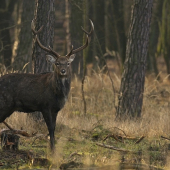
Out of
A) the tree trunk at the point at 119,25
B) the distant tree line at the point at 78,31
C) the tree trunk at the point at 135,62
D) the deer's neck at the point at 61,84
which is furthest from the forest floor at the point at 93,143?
the tree trunk at the point at 119,25

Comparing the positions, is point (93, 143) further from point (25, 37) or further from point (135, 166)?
point (25, 37)

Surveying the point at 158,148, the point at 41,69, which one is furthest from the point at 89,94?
the point at 158,148

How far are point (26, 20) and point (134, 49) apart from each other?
5.72 meters

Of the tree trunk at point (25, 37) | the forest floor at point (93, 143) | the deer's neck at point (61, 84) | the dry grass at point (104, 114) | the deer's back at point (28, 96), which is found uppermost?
the tree trunk at point (25, 37)

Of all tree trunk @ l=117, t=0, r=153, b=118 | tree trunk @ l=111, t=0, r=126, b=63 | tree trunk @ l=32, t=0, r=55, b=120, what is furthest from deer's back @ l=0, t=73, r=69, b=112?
tree trunk @ l=111, t=0, r=126, b=63

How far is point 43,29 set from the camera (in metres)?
11.6

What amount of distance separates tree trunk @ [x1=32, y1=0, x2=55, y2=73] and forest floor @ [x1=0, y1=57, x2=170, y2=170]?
4.30 feet

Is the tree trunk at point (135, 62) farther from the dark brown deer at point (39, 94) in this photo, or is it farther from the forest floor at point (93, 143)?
the dark brown deer at point (39, 94)

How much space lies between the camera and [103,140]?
35.6 ft

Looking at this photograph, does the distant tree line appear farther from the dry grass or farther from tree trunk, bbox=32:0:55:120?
tree trunk, bbox=32:0:55:120

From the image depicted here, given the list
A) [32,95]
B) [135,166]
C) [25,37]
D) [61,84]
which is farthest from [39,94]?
[25,37]

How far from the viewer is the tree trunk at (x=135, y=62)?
42.6 feet

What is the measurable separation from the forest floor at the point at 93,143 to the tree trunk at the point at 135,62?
459 millimetres

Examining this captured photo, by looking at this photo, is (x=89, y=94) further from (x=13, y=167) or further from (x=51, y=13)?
(x=13, y=167)
